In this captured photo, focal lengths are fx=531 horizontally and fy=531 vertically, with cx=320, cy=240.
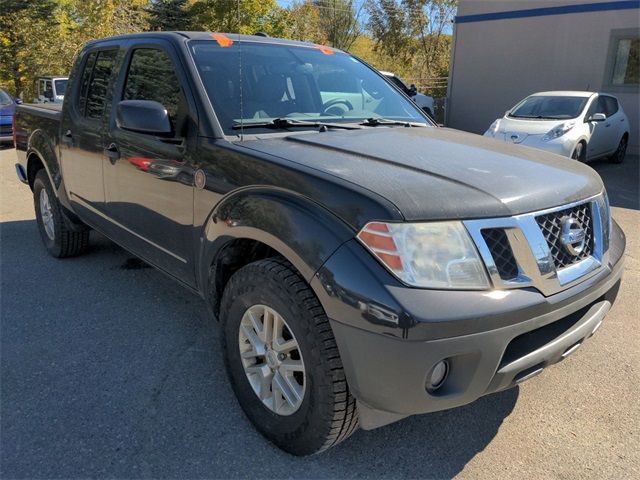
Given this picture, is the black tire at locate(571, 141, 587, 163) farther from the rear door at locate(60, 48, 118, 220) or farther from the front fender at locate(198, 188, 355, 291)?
the front fender at locate(198, 188, 355, 291)

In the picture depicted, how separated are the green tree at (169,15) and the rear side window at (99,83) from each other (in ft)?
74.7

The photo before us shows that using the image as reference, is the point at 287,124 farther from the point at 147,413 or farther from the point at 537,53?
the point at 537,53

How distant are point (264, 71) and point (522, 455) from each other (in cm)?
244

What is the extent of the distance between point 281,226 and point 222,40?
162 centimetres

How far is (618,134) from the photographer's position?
11086 mm

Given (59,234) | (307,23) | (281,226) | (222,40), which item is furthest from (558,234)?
(307,23)

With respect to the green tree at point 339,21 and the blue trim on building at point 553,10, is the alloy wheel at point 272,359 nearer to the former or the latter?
the blue trim on building at point 553,10

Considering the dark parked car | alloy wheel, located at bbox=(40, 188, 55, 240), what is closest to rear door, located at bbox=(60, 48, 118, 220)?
alloy wheel, located at bbox=(40, 188, 55, 240)

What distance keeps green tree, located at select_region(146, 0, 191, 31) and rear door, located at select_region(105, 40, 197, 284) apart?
23520mm

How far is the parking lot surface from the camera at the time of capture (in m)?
2.34

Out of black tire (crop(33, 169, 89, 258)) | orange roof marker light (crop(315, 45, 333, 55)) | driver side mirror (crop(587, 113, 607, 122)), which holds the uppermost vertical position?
orange roof marker light (crop(315, 45, 333, 55))

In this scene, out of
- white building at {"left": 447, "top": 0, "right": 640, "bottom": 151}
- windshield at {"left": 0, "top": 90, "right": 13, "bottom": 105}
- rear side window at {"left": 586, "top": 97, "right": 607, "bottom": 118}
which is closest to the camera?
rear side window at {"left": 586, "top": 97, "right": 607, "bottom": 118}

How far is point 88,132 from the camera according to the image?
3.82m

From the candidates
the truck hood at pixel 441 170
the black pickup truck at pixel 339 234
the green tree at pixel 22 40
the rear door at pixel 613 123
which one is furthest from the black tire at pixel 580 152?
the green tree at pixel 22 40
